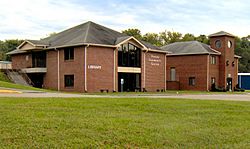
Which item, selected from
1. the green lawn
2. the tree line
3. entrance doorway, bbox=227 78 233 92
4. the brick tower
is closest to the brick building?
the brick tower

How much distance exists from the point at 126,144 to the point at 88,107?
6014 mm

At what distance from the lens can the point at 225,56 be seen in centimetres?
5672

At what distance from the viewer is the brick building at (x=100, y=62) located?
1594 inches

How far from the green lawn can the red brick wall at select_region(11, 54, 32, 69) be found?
36.0m

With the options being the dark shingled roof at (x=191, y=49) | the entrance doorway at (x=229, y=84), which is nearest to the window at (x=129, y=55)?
the dark shingled roof at (x=191, y=49)

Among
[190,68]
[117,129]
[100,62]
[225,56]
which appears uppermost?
[225,56]

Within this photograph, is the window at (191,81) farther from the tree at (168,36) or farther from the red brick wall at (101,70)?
the tree at (168,36)

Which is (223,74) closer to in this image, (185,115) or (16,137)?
(185,115)

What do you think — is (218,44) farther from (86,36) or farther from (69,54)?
(69,54)

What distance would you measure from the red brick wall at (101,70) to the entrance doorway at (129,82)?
1.93 metres

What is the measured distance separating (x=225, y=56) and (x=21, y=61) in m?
27.6

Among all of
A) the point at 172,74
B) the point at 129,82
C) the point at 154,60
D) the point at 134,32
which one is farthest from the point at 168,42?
the point at 129,82

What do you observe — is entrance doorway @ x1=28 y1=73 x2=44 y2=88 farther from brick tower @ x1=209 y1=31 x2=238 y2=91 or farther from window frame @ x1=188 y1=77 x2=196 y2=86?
brick tower @ x1=209 y1=31 x2=238 y2=91

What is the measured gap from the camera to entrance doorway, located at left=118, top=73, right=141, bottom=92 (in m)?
43.9
